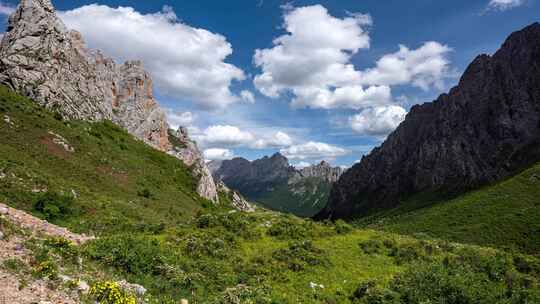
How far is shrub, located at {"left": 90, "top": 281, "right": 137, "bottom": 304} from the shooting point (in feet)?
38.8

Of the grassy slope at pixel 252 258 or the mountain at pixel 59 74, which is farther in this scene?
the mountain at pixel 59 74

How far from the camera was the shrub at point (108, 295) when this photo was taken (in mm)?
11812

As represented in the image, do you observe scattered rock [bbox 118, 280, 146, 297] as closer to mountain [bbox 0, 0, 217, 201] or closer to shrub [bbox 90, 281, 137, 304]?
shrub [bbox 90, 281, 137, 304]

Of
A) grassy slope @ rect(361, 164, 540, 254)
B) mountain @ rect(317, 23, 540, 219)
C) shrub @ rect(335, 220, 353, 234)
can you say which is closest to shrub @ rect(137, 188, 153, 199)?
shrub @ rect(335, 220, 353, 234)

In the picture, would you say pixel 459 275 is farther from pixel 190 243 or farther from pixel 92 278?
pixel 92 278

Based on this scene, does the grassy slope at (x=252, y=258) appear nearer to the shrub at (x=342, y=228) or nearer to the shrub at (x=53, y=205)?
the shrub at (x=342, y=228)

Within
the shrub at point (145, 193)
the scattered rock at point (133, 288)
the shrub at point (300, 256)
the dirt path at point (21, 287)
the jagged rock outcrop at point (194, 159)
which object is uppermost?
the jagged rock outcrop at point (194, 159)

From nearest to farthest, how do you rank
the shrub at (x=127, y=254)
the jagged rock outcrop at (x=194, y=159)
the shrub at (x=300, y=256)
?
the shrub at (x=127, y=254)
the shrub at (x=300, y=256)
the jagged rock outcrop at (x=194, y=159)

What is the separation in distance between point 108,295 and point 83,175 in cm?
3972

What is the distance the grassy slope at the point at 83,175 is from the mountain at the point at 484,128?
125 metres

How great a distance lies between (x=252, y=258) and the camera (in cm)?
2197

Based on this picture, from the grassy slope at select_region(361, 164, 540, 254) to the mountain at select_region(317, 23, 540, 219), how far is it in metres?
35.7

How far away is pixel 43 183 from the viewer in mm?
34656

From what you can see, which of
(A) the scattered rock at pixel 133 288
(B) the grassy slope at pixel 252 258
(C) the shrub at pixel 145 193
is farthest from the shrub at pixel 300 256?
(C) the shrub at pixel 145 193
